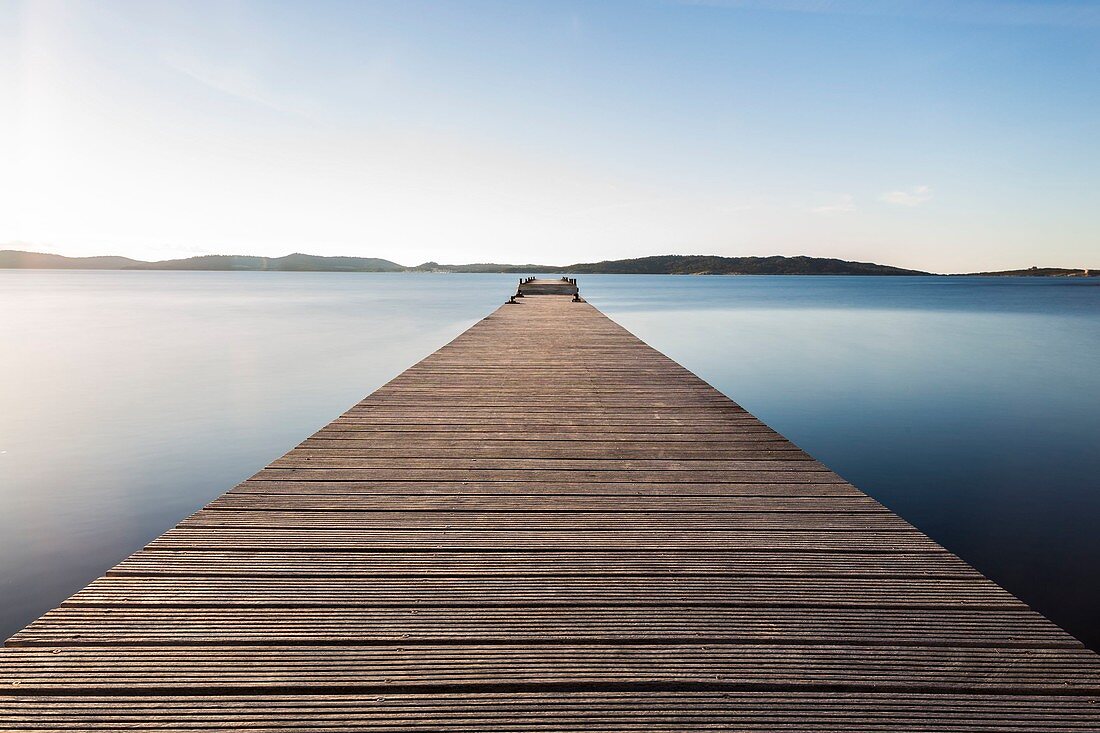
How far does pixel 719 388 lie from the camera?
42.7 ft

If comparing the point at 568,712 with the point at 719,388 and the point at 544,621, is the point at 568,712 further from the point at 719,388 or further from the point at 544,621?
the point at 719,388

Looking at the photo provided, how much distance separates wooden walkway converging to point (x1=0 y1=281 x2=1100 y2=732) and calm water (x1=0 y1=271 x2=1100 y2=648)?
285 centimetres

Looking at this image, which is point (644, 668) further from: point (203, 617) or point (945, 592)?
point (203, 617)

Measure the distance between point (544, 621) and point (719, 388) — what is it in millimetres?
11663

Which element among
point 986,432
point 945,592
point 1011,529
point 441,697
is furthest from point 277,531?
point 986,432

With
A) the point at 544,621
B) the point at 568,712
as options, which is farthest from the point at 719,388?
the point at 568,712

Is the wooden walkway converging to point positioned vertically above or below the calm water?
above

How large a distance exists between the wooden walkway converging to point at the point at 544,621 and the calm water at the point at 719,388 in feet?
9.36

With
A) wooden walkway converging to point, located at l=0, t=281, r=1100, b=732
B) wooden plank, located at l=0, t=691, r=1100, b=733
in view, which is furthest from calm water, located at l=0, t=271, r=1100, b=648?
wooden plank, located at l=0, t=691, r=1100, b=733

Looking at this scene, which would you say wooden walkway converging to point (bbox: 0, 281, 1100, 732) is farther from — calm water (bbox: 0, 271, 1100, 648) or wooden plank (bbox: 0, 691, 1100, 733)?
calm water (bbox: 0, 271, 1100, 648)

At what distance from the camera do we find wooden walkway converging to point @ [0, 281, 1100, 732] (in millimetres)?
1617

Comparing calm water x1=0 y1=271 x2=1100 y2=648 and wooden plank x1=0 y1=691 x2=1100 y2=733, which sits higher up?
wooden plank x1=0 y1=691 x2=1100 y2=733

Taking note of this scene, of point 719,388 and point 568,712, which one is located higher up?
point 568,712

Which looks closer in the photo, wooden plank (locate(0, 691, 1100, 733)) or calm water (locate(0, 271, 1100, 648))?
wooden plank (locate(0, 691, 1100, 733))
